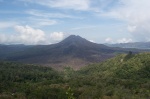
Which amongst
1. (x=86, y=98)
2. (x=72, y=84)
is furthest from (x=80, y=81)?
(x=86, y=98)

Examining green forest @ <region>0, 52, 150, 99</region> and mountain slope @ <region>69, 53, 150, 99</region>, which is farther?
mountain slope @ <region>69, 53, 150, 99</region>

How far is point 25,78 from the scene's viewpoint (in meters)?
140

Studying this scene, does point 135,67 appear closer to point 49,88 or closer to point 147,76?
point 147,76

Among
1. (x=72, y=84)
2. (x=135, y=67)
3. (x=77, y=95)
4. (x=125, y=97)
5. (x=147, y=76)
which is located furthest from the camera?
(x=135, y=67)

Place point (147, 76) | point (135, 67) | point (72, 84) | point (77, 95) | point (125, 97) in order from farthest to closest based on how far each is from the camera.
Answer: point (135, 67) → point (147, 76) → point (72, 84) → point (77, 95) → point (125, 97)

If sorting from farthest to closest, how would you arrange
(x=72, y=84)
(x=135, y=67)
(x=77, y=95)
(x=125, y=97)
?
(x=135, y=67)
(x=72, y=84)
(x=77, y=95)
(x=125, y=97)

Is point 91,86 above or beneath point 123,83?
beneath

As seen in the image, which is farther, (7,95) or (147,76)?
(147,76)

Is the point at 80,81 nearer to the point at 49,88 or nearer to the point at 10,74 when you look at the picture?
the point at 49,88

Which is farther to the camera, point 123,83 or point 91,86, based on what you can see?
point 123,83

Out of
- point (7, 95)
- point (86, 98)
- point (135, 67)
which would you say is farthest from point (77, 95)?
point (135, 67)

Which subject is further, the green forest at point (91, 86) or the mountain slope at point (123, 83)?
the mountain slope at point (123, 83)

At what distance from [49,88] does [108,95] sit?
19.9 m

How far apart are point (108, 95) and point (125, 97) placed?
8076mm
